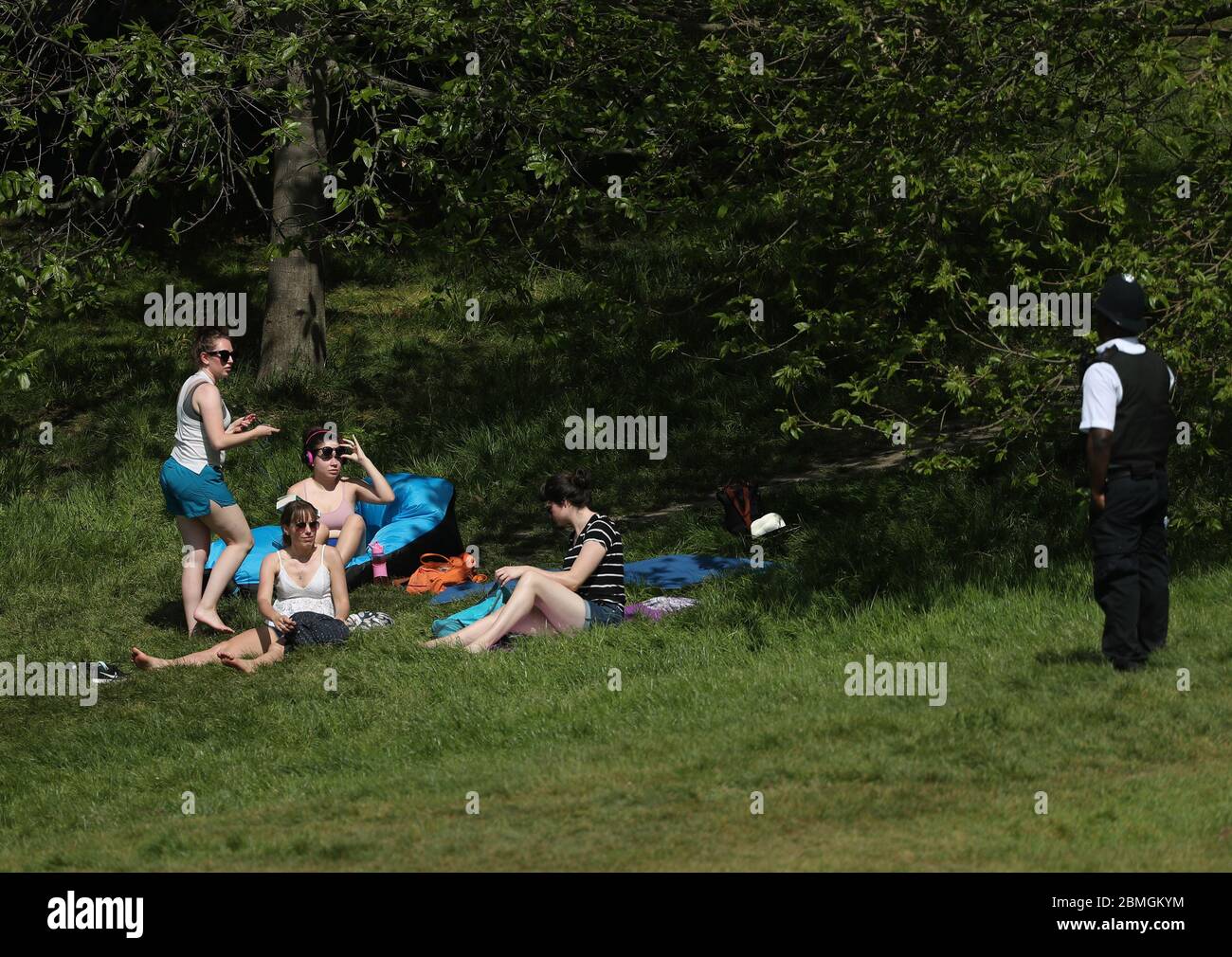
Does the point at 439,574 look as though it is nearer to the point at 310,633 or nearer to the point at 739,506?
the point at 310,633

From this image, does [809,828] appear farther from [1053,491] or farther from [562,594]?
[1053,491]

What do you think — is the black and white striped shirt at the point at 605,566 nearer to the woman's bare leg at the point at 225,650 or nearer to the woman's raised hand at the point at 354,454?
the woman's bare leg at the point at 225,650

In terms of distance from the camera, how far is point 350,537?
11266 mm

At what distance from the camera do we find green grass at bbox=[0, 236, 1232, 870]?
6.46 metres

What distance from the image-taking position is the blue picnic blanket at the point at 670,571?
11.4 m

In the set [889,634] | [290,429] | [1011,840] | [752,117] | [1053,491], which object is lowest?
[1011,840]

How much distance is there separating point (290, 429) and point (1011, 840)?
10.7 meters

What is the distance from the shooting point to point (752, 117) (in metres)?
11.5

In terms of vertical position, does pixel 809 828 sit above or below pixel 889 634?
below

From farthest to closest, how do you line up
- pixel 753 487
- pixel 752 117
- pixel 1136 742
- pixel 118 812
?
pixel 753 487 → pixel 752 117 → pixel 118 812 → pixel 1136 742

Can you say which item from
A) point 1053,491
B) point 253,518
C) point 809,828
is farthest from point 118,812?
point 1053,491

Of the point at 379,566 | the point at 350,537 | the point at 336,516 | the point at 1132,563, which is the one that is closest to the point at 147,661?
the point at 350,537

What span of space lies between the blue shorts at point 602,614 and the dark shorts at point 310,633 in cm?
159

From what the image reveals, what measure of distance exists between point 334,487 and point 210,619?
4.59 feet
